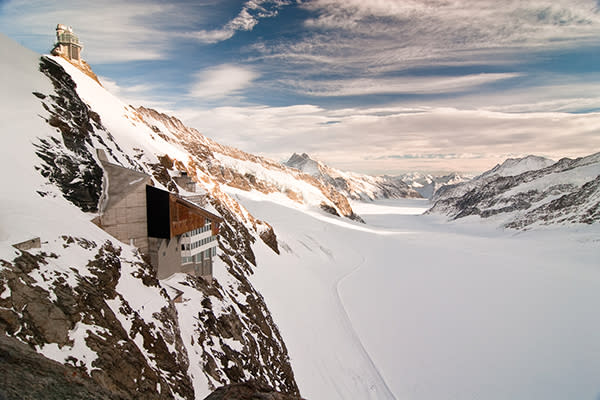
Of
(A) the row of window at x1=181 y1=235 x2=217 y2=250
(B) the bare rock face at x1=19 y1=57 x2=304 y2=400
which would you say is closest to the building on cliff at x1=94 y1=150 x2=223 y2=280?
(A) the row of window at x1=181 y1=235 x2=217 y2=250

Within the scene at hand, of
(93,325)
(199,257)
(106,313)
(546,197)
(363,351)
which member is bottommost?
(546,197)

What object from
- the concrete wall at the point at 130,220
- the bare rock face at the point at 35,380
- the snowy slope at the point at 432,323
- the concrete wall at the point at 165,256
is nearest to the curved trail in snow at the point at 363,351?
the snowy slope at the point at 432,323

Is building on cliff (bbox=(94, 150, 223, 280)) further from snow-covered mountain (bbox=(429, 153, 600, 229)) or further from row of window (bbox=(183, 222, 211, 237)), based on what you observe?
snow-covered mountain (bbox=(429, 153, 600, 229))

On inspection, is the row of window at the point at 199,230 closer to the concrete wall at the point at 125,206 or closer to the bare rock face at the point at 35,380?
the concrete wall at the point at 125,206

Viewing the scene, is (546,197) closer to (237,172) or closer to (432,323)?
(237,172)

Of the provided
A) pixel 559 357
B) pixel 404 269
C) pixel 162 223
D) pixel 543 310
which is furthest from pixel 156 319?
pixel 404 269

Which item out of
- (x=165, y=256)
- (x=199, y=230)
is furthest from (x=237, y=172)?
(x=165, y=256)
